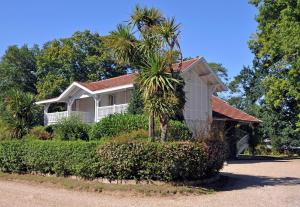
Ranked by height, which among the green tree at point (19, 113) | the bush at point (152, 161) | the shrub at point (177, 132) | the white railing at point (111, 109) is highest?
the white railing at point (111, 109)

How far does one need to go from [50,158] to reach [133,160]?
4734 millimetres

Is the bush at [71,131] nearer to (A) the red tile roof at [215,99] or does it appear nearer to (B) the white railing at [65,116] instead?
(A) the red tile roof at [215,99]

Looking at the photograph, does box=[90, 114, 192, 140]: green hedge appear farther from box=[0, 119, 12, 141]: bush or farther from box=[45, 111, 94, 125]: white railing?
box=[45, 111, 94, 125]: white railing

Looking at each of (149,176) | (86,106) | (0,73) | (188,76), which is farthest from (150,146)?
(0,73)

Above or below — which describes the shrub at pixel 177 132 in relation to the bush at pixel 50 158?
above

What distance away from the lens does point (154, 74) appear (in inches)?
661

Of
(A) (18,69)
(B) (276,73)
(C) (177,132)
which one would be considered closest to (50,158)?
(C) (177,132)

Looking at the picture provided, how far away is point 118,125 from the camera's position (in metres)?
23.1

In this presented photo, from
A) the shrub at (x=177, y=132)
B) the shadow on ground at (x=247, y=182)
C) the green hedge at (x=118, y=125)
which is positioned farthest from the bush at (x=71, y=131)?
the shadow on ground at (x=247, y=182)

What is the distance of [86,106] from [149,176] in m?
22.6

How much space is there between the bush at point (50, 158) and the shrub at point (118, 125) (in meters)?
4.34

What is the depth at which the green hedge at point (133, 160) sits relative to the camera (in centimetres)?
1559

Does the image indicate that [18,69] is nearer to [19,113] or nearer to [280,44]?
[19,113]

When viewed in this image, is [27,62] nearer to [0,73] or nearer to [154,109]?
[0,73]
